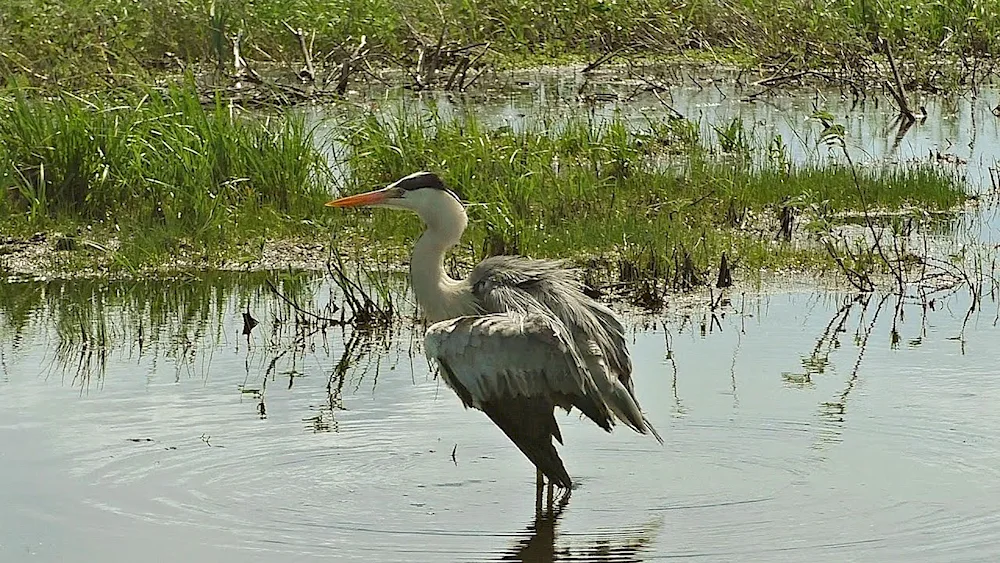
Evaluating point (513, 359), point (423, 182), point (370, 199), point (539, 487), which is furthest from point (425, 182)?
point (539, 487)

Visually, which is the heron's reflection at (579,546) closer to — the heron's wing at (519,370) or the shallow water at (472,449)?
the shallow water at (472,449)

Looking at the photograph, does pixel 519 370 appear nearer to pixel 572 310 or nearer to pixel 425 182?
pixel 572 310

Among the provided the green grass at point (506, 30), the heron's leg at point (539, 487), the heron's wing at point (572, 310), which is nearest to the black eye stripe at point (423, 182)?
the heron's wing at point (572, 310)

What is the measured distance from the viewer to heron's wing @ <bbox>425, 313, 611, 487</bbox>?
5.98 metres

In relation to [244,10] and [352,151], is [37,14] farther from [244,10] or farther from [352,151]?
[352,151]

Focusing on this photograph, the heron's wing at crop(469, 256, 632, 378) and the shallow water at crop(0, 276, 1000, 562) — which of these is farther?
the heron's wing at crop(469, 256, 632, 378)

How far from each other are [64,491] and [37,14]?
40.9 feet

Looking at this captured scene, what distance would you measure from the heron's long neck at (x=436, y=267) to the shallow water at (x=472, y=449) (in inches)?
20.8

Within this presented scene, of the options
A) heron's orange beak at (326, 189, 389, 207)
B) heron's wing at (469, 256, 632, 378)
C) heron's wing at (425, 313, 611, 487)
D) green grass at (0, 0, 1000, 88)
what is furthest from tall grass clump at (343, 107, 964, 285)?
green grass at (0, 0, 1000, 88)

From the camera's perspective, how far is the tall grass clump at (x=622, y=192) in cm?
962

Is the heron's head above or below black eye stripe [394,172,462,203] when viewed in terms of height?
below

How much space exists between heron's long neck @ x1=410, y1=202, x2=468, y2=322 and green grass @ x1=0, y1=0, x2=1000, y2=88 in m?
9.62

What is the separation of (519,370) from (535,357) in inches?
2.9

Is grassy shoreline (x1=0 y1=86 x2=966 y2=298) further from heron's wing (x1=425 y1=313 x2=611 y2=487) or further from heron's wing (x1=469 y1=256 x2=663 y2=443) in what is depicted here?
heron's wing (x1=425 y1=313 x2=611 y2=487)
